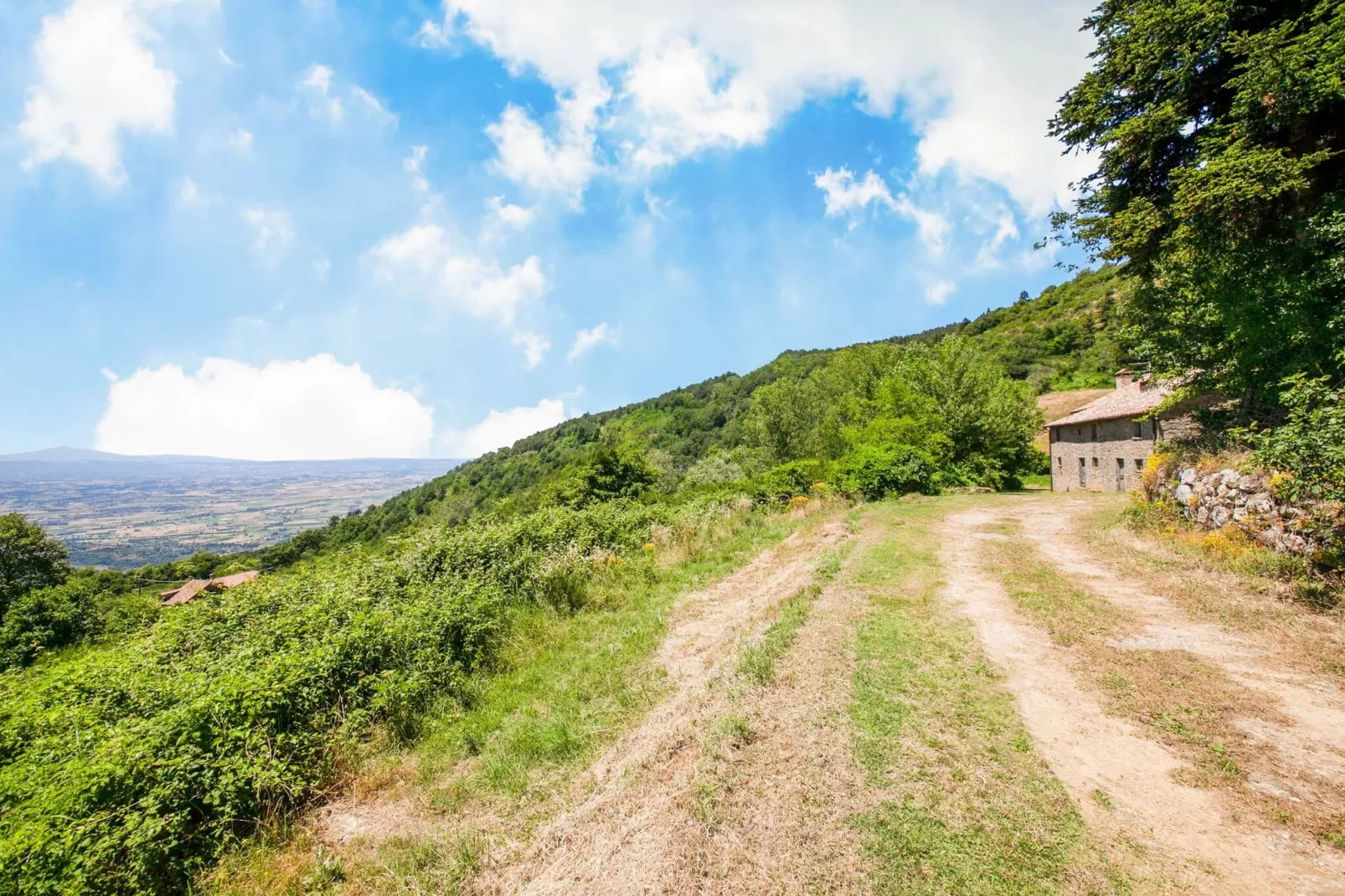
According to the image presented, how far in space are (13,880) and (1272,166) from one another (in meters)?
19.8

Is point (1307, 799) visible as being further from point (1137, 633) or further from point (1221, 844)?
point (1137, 633)

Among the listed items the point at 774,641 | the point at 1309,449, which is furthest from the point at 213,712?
the point at 1309,449

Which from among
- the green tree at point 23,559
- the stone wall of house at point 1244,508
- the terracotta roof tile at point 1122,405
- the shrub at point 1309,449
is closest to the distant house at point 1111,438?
the terracotta roof tile at point 1122,405

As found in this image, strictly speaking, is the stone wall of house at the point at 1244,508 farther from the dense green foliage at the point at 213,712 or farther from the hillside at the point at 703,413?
the hillside at the point at 703,413

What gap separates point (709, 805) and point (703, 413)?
375 ft

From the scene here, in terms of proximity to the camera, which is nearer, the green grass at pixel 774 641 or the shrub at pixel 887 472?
the green grass at pixel 774 641

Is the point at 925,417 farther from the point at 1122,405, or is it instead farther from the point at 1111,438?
the point at 1122,405

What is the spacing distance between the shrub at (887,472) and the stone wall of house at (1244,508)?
12839mm

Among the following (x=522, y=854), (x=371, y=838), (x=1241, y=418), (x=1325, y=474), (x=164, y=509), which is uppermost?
(x=1241, y=418)

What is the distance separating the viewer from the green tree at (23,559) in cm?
3381

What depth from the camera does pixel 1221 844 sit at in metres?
3.25

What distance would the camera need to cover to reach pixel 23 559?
35.3 metres

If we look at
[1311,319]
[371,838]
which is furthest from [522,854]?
[1311,319]

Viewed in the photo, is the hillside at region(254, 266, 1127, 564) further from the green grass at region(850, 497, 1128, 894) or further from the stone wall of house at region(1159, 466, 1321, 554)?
the green grass at region(850, 497, 1128, 894)
